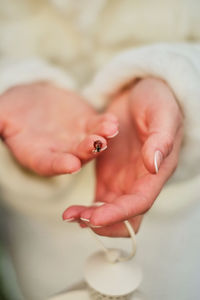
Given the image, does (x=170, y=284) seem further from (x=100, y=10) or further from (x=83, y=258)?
(x=100, y=10)

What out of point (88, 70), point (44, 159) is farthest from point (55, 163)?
point (88, 70)

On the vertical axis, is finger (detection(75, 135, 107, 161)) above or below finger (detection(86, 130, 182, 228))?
above

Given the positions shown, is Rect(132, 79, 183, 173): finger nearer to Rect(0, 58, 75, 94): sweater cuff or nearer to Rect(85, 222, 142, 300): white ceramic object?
Rect(85, 222, 142, 300): white ceramic object

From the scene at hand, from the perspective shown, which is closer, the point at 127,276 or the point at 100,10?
the point at 127,276

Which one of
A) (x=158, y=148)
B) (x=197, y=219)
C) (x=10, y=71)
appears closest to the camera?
(x=158, y=148)

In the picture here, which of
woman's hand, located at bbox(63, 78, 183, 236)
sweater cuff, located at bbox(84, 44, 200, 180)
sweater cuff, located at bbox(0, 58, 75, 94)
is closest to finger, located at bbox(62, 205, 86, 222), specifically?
woman's hand, located at bbox(63, 78, 183, 236)

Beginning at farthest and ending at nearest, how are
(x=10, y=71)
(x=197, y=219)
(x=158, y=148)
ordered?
(x=10, y=71) < (x=197, y=219) < (x=158, y=148)

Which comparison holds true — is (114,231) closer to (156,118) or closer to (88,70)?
(156,118)

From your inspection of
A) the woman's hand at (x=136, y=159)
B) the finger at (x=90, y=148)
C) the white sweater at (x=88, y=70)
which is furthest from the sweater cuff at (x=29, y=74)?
the finger at (x=90, y=148)

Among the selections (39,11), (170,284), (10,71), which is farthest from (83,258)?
(39,11)
